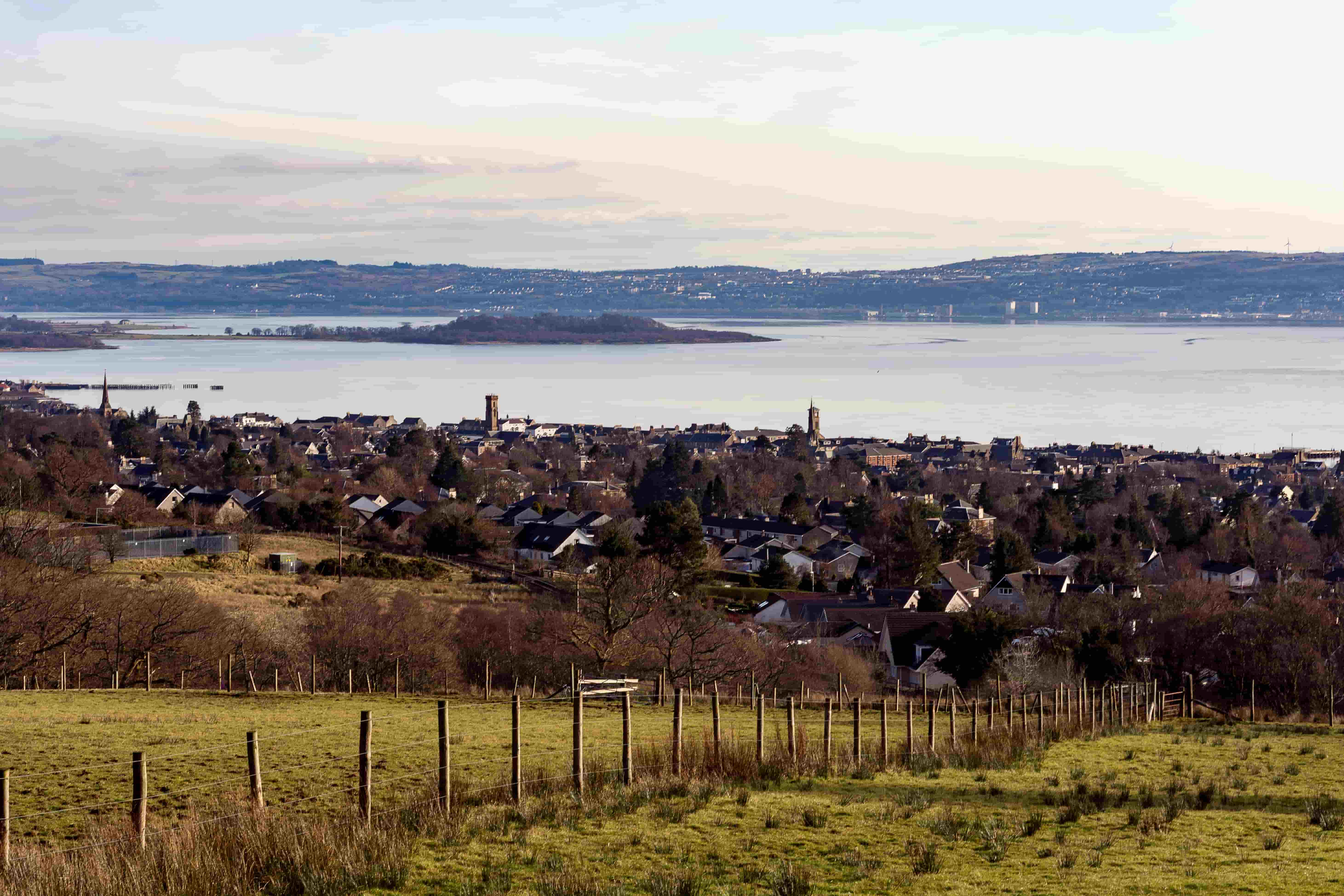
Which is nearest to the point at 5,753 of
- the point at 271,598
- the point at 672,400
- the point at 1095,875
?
the point at 1095,875

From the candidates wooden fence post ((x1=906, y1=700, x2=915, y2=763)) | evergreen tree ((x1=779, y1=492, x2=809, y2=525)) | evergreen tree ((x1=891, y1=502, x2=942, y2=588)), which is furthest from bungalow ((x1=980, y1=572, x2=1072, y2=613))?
wooden fence post ((x1=906, y1=700, x2=915, y2=763))

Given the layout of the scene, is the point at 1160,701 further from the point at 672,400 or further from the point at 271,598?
the point at 672,400

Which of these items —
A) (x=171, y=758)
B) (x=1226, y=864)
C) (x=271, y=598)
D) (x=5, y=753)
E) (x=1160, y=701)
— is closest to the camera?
(x=1226, y=864)

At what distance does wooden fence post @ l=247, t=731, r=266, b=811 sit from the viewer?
870 cm

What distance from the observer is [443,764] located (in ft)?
30.2

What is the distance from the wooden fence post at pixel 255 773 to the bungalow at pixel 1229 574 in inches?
2036

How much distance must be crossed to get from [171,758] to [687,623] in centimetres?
1776

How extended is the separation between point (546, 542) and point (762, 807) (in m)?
52.3

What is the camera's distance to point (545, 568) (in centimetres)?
5547

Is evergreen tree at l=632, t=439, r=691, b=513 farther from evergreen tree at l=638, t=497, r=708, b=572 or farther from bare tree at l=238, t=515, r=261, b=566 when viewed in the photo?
bare tree at l=238, t=515, r=261, b=566

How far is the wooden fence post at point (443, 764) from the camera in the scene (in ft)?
30.1

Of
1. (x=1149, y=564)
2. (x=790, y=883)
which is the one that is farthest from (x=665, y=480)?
(x=790, y=883)

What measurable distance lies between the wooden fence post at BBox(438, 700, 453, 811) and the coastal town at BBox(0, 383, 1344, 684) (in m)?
29.9

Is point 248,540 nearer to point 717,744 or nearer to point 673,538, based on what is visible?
point 673,538
